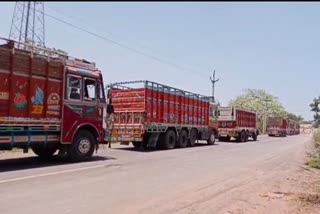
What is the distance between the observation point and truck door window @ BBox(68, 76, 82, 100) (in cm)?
1391

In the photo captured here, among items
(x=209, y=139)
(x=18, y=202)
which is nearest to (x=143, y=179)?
(x=18, y=202)

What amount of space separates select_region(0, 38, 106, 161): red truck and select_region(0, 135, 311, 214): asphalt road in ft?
2.40

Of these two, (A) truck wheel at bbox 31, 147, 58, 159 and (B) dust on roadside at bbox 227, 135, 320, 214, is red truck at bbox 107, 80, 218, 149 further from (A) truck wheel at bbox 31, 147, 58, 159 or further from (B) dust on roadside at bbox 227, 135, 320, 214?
(B) dust on roadside at bbox 227, 135, 320, 214

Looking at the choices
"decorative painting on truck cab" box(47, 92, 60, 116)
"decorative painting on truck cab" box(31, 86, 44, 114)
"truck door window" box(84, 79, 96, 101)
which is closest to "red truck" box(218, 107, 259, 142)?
"truck door window" box(84, 79, 96, 101)

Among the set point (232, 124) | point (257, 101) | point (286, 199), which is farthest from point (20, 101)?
point (257, 101)

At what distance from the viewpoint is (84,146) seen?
14.5 m

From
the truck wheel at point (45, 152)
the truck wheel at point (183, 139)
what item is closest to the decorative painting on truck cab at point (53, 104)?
the truck wheel at point (45, 152)

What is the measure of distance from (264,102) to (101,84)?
291 feet

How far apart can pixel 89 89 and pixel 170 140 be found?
8.97 metres

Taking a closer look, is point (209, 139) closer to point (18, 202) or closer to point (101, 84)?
point (101, 84)

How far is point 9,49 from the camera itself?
472 inches

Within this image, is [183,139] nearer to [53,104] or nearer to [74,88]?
[74,88]

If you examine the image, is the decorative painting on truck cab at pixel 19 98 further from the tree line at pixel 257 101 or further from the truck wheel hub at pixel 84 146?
the tree line at pixel 257 101

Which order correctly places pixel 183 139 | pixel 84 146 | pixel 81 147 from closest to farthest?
pixel 81 147, pixel 84 146, pixel 183 139
